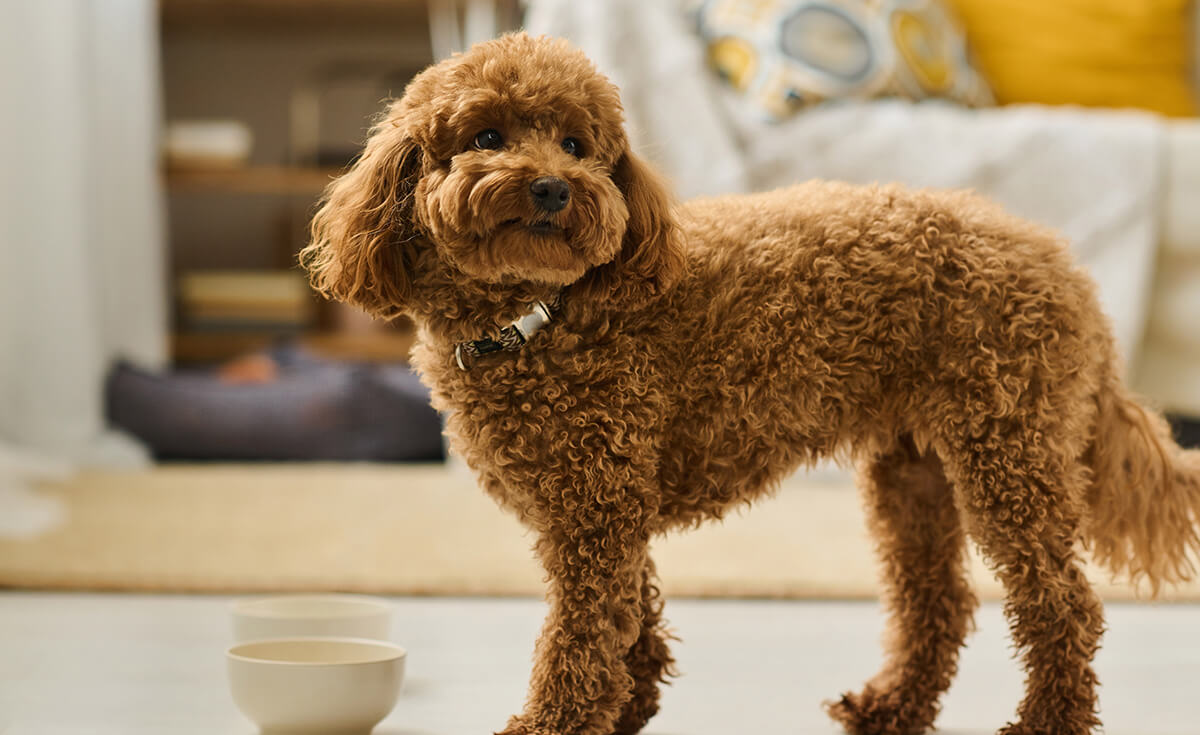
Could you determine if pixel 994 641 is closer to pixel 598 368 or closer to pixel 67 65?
pixel 598 368

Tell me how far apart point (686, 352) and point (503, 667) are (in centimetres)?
59

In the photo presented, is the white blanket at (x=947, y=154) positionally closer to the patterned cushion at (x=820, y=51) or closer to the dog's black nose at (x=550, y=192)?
the patterned cushion at (x=820, y=51)

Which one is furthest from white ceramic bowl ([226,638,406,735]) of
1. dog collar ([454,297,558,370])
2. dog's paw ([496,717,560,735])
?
A: dog collar ([454,297,558,370])

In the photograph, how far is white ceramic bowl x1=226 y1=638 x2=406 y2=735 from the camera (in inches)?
45.9

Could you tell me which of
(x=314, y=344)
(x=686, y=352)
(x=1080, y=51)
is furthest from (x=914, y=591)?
(x=314, y=344)

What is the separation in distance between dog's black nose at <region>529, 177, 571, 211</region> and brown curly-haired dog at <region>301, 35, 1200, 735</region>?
3 centimetres

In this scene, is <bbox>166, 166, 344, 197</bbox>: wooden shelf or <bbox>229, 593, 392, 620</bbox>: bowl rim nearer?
<bbox>229, 593, 392, 620</bbox>: bowl rim

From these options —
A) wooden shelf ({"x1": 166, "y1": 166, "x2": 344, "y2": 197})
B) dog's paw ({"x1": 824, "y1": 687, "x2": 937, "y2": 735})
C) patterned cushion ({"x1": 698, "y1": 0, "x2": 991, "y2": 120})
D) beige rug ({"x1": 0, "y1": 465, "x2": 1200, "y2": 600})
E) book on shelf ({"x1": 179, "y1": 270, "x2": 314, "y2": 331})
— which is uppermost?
patterned cushion ({"x1": 698, "y1": 0, "x2": 991, "y2": 120})

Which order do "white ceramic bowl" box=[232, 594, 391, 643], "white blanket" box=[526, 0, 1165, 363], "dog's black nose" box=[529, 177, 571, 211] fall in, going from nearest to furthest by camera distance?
"dog's black nose" box=[529, 177, 571, 211], "white ceramic bowl" box=[232, 594, 391, 643], "white blanket" box=[526, 0, 1165, 363]

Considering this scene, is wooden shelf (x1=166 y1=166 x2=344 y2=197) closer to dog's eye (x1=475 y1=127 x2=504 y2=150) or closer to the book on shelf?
the book on shelf

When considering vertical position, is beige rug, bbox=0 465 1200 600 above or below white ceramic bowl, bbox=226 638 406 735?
below

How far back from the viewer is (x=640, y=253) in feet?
3.56

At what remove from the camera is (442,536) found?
2277mm

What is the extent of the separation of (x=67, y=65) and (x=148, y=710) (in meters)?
2.41
